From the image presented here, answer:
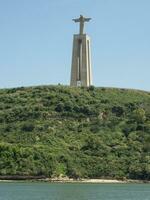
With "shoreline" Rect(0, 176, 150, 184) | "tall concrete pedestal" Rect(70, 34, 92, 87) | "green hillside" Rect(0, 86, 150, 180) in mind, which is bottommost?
"shoreline" Rect(0, 176, 150, 184)

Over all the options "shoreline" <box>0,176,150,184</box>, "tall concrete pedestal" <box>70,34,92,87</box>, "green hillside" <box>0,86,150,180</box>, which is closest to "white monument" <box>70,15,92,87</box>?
"tall concrete pedestal" <box>70,34,92,87</box>

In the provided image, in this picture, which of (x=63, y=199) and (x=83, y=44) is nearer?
(x=63, y=199)

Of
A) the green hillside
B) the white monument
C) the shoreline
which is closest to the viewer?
the shoreline

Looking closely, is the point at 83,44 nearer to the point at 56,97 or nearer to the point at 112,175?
the point at 56,97

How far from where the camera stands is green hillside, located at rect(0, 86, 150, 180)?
99.3 m

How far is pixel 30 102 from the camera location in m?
125

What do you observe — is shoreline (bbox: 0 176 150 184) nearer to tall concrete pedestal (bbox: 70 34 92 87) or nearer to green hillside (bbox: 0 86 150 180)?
green hillside (bbox: 0 86 150 180)

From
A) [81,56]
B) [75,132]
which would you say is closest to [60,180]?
[75,132]

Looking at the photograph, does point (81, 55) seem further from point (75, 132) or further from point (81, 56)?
point (75, 132)

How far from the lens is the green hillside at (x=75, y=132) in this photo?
99.3 m

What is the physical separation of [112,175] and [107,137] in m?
12.3

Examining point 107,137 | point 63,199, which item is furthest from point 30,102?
point 63,199

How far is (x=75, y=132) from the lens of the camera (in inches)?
4429

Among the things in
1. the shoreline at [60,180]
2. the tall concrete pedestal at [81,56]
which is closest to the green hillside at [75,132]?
the shoreline at [60,180]
